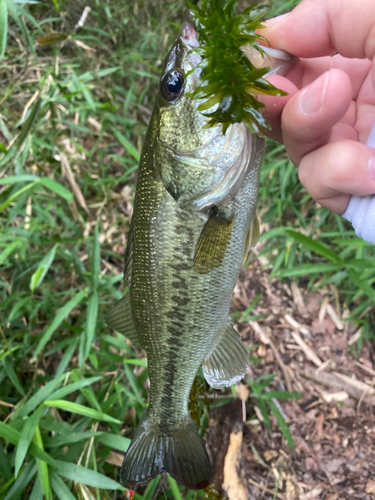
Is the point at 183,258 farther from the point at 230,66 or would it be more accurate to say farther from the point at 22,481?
the point at 22,481

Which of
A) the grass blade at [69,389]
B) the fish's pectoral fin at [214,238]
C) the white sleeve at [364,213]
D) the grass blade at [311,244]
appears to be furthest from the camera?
the grass blade at [311,244]

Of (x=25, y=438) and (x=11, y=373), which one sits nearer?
(x=25, y=438)

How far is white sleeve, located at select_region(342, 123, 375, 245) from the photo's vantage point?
1.18 metres

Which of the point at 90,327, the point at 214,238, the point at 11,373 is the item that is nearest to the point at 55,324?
the point at 90,327

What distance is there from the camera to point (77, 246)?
3053mm

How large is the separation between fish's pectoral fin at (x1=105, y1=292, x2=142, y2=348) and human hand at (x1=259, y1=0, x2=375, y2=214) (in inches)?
41.2

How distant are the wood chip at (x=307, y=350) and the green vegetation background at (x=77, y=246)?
0.47m

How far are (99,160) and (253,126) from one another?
287 centimetres

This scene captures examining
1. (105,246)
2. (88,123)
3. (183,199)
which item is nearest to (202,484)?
(183,199)

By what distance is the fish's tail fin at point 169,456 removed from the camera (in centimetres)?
155

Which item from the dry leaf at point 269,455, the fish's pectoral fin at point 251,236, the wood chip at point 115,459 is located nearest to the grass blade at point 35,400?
the wood chip at point 115,459

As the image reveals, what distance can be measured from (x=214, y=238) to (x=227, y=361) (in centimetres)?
70

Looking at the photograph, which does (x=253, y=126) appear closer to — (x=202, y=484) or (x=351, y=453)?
(x=202, y=484)

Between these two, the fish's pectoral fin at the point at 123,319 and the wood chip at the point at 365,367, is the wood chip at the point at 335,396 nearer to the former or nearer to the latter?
the wood chip at the point at 365,367
